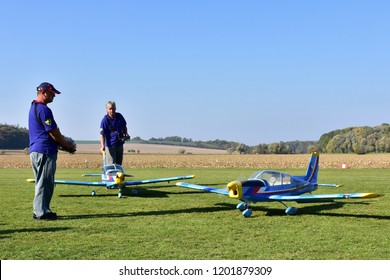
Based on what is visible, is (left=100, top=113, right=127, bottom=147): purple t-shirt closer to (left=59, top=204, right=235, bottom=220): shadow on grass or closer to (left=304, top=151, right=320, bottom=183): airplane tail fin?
(left=59, top=204, right=235, bottom=220): shadow on grass

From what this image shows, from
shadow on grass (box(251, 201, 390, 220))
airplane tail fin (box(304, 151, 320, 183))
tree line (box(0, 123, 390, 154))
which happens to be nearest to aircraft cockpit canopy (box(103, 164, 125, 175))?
shadow on grass (box(251, 201, 390, 220))

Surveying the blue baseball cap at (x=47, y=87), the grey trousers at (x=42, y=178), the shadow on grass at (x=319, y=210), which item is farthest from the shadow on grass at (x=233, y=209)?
the blue baseball cap at (x=47, y=87)

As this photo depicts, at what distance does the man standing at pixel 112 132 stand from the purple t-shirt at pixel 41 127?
418 cm

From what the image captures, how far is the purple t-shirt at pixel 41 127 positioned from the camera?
25.1 feet

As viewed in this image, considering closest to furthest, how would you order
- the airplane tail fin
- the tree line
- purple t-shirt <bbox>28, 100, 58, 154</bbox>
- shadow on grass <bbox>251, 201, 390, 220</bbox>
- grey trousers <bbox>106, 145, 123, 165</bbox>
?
purple t-shirt <bbox>28, 100, 58, 154</bbox>
shadow on grass <bbox>251, 201, 390, 220</bbox>
the airplane tail fin
grey trousers <bbox>106, 145, 123, 165</bbox>
the tree line

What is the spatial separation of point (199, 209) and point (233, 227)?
7.50 ft

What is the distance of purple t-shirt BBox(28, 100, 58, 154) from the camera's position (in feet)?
25.1

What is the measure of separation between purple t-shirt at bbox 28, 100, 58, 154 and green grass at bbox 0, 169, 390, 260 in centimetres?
128

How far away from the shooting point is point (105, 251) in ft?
17.5

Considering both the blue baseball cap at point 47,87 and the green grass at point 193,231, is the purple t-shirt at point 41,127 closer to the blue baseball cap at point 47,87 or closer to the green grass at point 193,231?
the blue baseball cap at point 47,87

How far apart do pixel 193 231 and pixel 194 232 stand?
9 cm

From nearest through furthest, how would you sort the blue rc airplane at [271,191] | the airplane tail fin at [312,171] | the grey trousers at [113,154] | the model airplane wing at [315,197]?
1. the model airplane wing at [315,197]
2. the blue rc airplane at [271,191]
3. the airplane tail fin at [312,171]
4. the grey trousers at [113,154]

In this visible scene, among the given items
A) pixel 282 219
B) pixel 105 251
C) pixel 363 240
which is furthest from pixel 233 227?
pixel 105 251

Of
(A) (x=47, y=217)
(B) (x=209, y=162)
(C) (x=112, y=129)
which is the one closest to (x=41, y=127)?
(A) (x=47, y=217)
